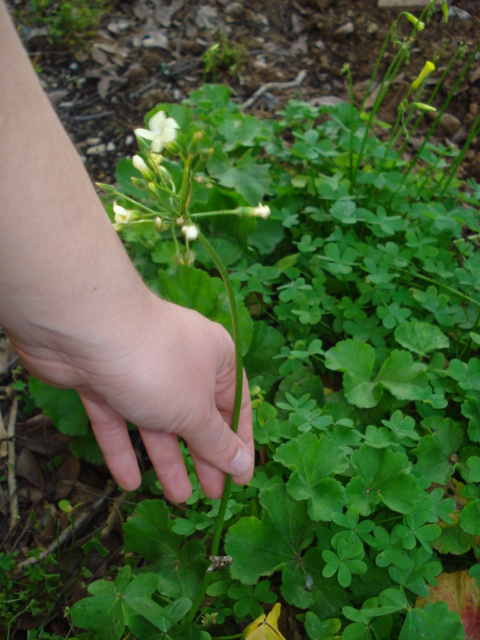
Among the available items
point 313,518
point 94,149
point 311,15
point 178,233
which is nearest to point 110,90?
point 94,149

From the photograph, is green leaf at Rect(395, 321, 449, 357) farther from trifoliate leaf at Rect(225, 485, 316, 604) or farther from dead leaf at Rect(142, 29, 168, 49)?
dead leaf at Rect(142, 29, 168, 49)

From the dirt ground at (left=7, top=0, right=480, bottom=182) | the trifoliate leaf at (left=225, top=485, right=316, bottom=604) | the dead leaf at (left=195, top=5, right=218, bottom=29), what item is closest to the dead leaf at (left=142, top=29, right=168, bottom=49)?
Result: the dirt ground at (left=7, top=0, right=480, bottom=182)

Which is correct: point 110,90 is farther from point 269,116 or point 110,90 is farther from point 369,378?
point 369,378

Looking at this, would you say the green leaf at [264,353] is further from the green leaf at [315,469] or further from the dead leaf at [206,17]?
the dead leaf at [206,17]

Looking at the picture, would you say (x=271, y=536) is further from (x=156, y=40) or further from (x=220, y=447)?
(x=156, y=40)

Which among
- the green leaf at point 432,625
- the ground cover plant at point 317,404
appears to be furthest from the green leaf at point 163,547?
the green leaf at point 432,625

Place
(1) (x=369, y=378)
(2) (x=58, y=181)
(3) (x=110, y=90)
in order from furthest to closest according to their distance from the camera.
Answer: (3) (x=110, y=90)
(1) (x=369, y=378)
(2) (x=58, y=181)
